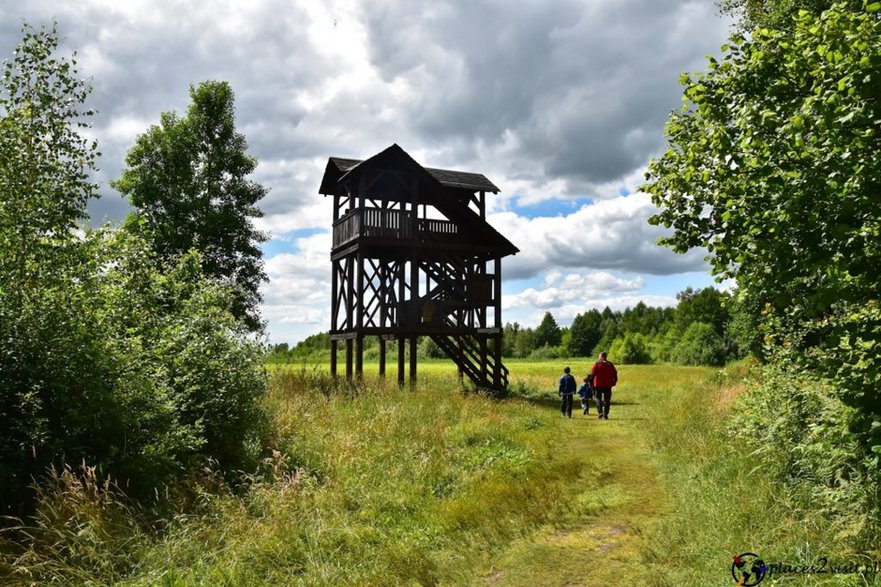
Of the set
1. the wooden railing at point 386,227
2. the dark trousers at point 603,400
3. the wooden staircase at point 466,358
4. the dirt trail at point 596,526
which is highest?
the wooden railing at point 386,227

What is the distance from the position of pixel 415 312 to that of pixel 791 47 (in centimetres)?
1650

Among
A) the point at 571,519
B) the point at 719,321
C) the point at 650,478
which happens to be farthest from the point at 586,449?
the point at 719,321

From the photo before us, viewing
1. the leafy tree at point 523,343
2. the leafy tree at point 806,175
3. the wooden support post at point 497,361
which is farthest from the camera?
the leafy tree at point 523,343

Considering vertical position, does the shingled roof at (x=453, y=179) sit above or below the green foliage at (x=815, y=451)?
above

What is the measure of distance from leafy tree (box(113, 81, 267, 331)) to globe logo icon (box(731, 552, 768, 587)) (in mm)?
22455

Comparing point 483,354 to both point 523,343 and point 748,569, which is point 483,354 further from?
point 523,343

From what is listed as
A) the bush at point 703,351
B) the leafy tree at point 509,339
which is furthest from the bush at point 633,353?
the leafy tree at point 509,339

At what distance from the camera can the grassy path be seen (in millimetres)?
5980

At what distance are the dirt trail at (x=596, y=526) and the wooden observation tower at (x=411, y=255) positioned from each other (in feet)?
33.2

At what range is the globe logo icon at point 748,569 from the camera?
17.1 feet

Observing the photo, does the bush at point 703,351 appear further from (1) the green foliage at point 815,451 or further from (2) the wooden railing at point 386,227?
(1) the green foliage at point 815,451

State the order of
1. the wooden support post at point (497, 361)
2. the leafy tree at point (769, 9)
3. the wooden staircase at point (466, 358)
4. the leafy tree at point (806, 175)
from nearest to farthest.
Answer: the leafy tree at point (806, 175)
the leafy tree at point (769, 9)
the wooden staircase at point (466, 358)
the wooden support post at point (497, 361)

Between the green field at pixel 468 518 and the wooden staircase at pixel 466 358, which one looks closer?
the green field at pixel 468 518

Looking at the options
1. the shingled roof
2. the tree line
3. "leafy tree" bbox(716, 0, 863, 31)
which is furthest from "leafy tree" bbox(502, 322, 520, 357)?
the tree line
